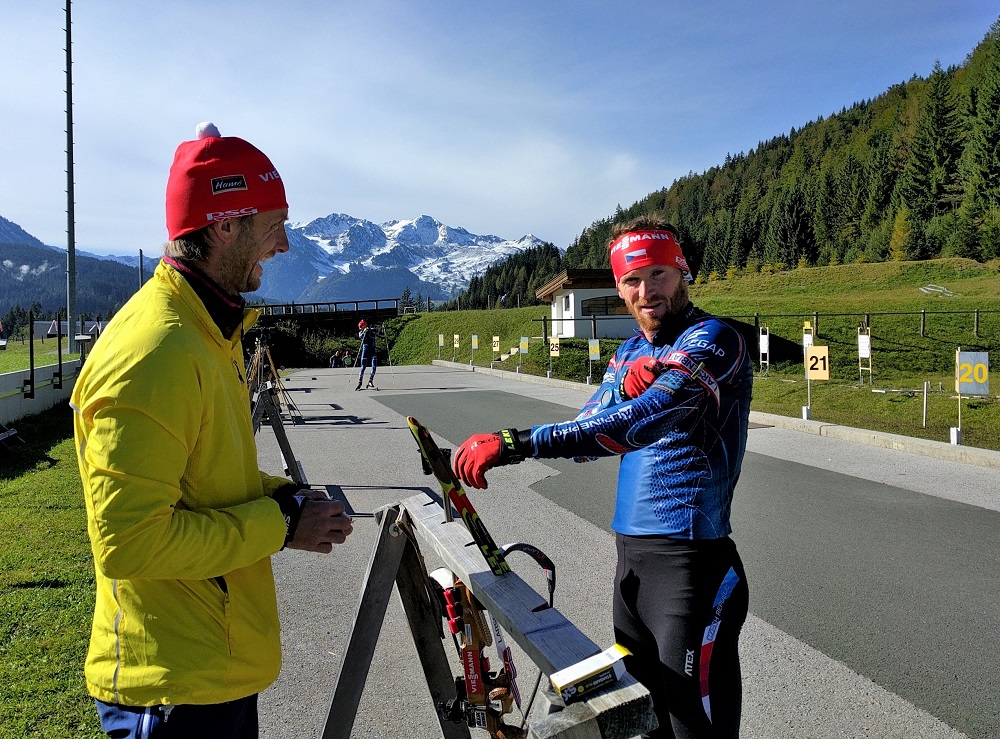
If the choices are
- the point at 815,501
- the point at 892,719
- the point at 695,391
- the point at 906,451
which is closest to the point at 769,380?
the point at 906,451

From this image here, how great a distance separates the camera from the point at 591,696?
1.38 metres

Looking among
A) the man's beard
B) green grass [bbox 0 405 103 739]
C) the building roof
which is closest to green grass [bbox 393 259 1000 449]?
the building roof

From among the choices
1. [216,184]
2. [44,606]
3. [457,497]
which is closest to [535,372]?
[44,606]

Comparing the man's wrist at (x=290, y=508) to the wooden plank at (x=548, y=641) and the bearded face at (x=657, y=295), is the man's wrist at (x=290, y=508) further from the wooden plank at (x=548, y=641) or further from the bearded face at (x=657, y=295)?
the bearded face at (x=657, y=295)

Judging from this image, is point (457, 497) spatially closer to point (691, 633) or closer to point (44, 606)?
point (691, 633)

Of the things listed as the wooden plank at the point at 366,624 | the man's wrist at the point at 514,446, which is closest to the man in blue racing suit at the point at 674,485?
the man's wrist at the point at 514,446

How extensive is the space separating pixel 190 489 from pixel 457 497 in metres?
0.80

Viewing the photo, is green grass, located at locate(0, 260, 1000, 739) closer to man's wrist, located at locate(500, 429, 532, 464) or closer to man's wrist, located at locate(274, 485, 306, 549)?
man's wrist, located at locate(274, 485, 306, 549)

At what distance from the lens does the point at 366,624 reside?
2.41 meters

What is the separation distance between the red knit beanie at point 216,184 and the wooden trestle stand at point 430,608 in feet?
3.77

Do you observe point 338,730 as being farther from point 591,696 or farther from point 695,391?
point 695,391

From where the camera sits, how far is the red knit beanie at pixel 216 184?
5.68 feet

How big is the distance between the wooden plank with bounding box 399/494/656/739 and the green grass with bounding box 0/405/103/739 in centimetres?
231

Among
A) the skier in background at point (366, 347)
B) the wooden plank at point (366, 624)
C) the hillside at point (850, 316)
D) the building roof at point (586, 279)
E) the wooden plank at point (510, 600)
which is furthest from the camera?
the building roof at point (586, 279)
